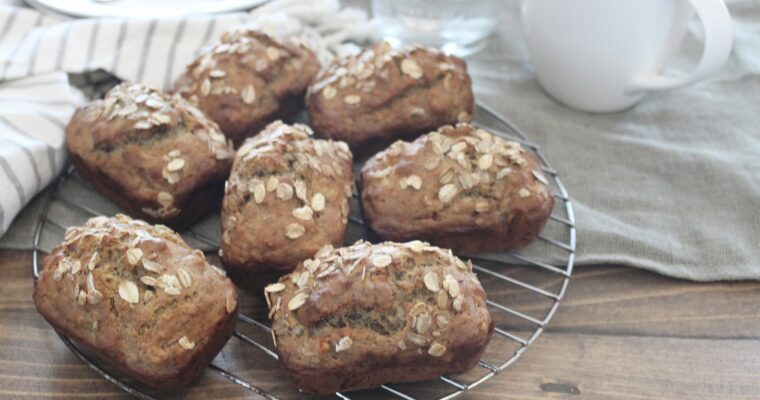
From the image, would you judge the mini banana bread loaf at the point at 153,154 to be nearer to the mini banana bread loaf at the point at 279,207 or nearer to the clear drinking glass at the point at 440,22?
the mini banana bread loaf at the point at 279,207

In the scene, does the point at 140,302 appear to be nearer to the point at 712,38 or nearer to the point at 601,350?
the point at 601,350

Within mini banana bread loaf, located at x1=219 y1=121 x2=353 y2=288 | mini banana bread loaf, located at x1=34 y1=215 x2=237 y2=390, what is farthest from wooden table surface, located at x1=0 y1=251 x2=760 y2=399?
mini banana bread loaf, located at x1=219 y1=121 x2=353 y2=288

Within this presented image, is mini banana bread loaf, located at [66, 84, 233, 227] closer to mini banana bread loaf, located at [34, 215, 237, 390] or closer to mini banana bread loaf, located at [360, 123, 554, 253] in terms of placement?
mini banana bread loaf, located at [34, 215, 237, 390]

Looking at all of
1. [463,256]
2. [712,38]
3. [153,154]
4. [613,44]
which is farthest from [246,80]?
[712,38]

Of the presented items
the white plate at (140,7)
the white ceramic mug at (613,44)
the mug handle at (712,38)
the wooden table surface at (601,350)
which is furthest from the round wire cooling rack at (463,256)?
the white plate at (140,7)

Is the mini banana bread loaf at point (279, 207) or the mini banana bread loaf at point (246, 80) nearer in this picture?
the mini banana bread loaf at point (279, 207)
